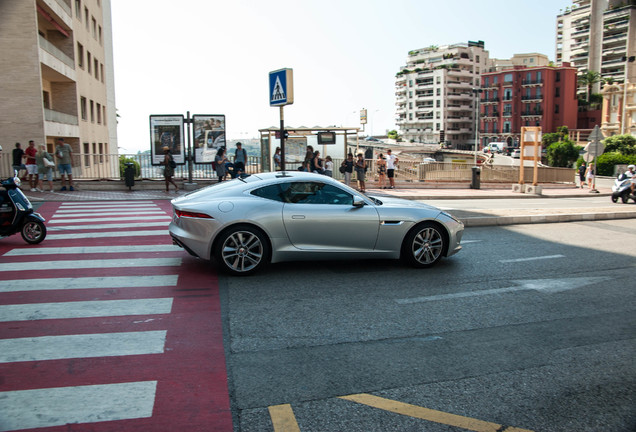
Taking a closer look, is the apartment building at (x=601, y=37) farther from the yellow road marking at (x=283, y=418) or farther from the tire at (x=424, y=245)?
the yellow road marking at (x=283, y=418)

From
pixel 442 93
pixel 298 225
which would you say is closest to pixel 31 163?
pixel 298 225

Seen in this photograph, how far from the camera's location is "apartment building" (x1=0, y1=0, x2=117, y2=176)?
26188mm

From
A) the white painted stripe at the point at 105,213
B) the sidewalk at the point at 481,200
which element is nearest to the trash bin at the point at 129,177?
the sidewalk at the point at 481,200

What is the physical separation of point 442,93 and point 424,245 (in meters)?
129

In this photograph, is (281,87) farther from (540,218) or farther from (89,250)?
(540,218)

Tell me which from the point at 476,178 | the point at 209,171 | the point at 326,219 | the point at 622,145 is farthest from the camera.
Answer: the point at 622,145

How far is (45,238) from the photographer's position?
1008 cm

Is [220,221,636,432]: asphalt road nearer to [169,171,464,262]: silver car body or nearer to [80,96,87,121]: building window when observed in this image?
[169,171,464,262]: silver car body

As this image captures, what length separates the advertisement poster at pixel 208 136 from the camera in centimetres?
2075

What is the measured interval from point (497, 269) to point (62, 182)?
1712cm

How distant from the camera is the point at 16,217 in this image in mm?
9312

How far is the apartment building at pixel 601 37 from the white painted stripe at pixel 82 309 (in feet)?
353

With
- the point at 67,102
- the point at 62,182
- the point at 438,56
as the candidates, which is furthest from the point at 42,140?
the point at 438,56

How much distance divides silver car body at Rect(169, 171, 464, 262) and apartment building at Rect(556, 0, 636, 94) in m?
104
